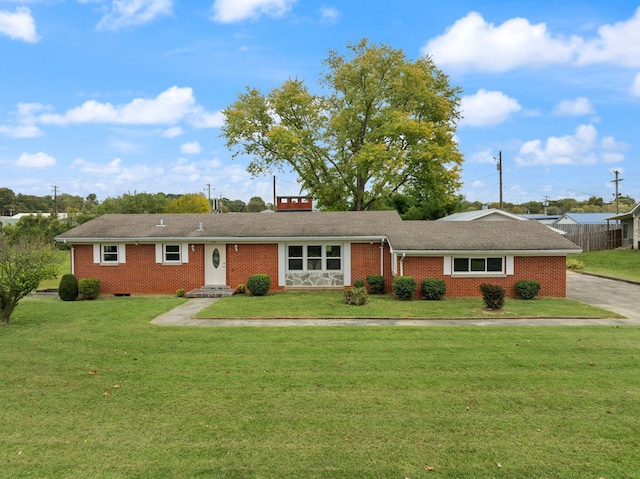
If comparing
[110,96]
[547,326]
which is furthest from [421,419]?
[110,96]

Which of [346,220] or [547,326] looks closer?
[547,326]

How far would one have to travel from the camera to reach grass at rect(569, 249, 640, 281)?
25.9 meters

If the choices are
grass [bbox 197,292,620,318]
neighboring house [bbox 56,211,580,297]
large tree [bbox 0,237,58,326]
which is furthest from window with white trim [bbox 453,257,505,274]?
large tree [bbox 0,237,58,326]

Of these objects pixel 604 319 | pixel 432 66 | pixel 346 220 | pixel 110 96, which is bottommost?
pixel 604 319

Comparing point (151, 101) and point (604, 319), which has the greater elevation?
point (151, 101)

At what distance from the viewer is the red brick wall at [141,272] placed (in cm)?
1934

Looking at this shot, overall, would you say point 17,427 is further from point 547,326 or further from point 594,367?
point 547,326

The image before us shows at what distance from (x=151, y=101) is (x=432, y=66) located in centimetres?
2311

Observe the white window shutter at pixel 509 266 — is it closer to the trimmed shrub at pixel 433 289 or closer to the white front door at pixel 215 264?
the trimmed shrub at pixel 433 289

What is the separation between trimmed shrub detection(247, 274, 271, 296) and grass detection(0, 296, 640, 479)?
7.39 metres

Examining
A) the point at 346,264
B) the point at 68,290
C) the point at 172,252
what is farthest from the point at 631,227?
the point at 68,290

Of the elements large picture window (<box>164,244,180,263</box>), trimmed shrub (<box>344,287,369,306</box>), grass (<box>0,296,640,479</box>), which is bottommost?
grass (<box>0,296,640,479</box>)

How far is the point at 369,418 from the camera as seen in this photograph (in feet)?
19.2

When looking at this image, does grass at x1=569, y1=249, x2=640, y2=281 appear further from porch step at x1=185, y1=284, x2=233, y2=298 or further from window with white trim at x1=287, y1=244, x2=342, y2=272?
porch step at x1=185, y1=284, x2=233, y2=298
